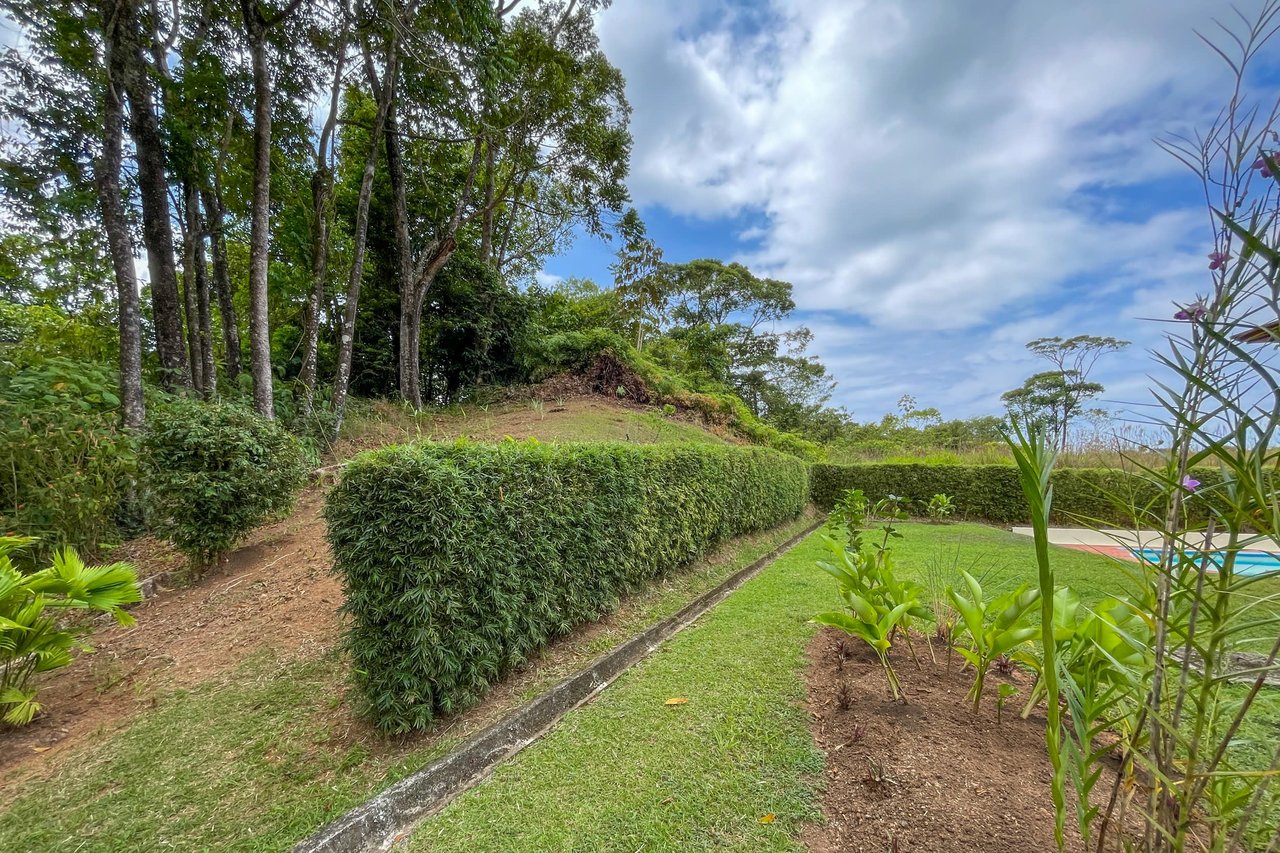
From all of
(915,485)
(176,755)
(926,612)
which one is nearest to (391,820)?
(176,755)

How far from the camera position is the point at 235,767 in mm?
2174

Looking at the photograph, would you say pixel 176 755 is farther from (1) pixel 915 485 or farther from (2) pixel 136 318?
(1) pixel 915 485

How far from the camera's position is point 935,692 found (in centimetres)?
235

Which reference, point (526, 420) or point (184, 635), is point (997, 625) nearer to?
point (184, 635)

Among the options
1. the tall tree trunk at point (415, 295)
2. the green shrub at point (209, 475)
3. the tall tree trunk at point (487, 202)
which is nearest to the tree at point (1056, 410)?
the green shrub at point (209, 475)

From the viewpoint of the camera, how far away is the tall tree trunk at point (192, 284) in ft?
24.1

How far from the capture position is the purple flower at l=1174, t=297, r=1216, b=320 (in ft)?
3.48

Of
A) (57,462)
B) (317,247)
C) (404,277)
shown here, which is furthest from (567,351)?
(57,462)

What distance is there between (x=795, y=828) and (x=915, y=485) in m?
13.7

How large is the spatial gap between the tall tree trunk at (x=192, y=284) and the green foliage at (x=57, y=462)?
3.13m

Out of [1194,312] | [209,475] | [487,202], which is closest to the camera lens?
[1194,312]

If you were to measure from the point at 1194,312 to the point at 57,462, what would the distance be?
6.64 metres

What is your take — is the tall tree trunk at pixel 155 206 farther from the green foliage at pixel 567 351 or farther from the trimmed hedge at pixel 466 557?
the green foliage at pixel 567 351

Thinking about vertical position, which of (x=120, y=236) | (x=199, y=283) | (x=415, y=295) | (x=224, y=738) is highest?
(x=415, y=295)
